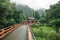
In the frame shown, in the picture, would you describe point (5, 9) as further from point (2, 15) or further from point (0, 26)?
point (0, 26)

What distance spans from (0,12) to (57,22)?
→ 39.5 meters

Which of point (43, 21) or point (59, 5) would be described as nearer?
point (59, 5)

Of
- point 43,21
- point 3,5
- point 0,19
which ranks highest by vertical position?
point 3,5

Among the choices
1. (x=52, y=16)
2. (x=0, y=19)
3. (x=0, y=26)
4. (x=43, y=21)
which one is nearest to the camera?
(x=0, y=19)

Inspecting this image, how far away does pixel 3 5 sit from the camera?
112ft

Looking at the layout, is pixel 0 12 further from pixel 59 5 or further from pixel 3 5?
pixel 59 5

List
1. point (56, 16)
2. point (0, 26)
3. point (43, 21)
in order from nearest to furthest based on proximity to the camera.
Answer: point (0, 26) → point (56, 16) → point (43, 21)

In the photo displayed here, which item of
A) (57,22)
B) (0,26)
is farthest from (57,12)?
(0,26)

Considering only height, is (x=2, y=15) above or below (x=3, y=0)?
below

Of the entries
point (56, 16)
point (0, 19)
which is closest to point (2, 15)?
point (0, 19)

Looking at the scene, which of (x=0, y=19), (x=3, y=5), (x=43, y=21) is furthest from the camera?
(x=43, y=21)

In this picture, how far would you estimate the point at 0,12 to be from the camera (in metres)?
34.9

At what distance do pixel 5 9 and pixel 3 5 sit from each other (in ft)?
3.50

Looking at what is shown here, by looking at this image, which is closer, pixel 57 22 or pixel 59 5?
pixel 57 22
